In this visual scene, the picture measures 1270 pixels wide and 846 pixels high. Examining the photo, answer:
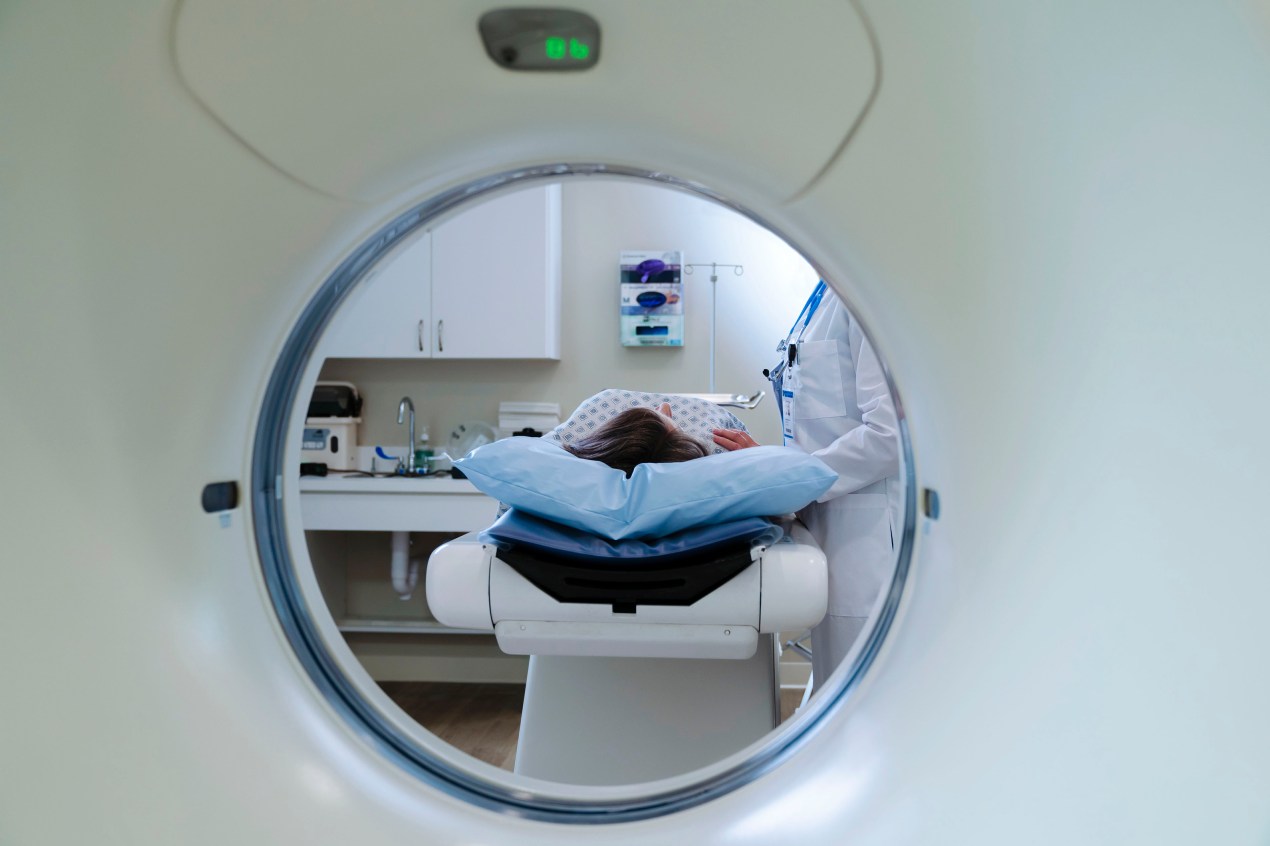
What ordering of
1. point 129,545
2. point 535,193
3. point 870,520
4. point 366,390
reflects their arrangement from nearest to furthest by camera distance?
point 129,545
point 870,520
point 535,193
point 366,390

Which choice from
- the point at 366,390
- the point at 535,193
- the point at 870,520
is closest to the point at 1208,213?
the point at 870,520

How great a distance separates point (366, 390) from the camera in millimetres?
3535

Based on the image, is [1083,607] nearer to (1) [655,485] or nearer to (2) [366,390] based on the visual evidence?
(1) [655,485]

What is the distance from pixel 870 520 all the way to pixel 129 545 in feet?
4.42

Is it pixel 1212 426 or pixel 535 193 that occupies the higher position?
pixel 535 193

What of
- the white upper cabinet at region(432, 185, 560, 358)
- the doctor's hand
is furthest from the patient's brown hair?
the white upper cabinet at region(432, 185, 560, 358)

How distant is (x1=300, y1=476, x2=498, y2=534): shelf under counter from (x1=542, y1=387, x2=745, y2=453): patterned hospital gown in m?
0.96

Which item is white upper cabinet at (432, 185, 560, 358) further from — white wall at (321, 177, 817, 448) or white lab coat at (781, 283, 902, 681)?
white lab coat at (781, 283, 902, 681)

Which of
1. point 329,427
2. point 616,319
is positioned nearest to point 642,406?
point 616,319

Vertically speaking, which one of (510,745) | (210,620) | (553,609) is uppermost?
(210,620)

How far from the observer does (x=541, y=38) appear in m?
0.65

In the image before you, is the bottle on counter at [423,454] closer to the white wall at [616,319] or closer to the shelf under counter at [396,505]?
the white wall at [616,319]

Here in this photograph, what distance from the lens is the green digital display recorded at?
2.09 feet

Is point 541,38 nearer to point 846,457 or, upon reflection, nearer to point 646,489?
point 646,489
